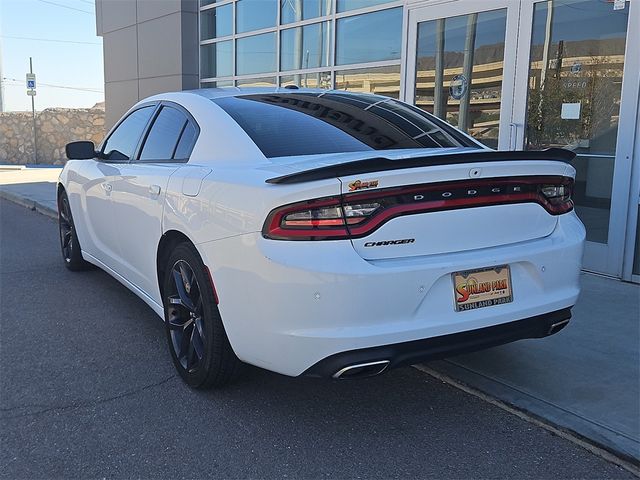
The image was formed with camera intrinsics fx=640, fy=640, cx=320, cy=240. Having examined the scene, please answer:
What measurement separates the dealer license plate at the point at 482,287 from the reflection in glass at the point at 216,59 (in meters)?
10.8

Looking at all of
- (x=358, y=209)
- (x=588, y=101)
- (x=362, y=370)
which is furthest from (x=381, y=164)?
(x=588, y=101)

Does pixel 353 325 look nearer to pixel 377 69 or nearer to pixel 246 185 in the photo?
pixel 246 185

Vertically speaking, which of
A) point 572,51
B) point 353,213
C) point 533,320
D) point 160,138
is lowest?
point 533,320

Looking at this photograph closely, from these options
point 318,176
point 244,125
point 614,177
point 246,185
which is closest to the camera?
point 318,176

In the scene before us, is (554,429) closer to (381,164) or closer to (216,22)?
(381,164)

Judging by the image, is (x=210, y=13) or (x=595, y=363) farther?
(x=210, y=13)

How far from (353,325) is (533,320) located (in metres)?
0.98

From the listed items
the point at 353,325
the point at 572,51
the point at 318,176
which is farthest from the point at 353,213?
the point at 572,51

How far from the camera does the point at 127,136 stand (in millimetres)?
4867

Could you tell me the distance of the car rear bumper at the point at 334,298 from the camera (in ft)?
8.62

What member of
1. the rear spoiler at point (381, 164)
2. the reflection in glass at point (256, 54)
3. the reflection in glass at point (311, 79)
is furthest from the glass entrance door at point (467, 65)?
the reflection in glass at point (256, 54)

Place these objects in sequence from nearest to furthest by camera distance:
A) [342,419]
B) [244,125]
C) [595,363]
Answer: [342,419] → [244,125] → [595,363]

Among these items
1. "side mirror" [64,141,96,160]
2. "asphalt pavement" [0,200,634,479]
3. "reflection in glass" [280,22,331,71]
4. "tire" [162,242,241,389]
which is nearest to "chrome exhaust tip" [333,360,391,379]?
"asphalt pavement" [0,200,634,479]

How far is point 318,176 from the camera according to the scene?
8.67 feet
